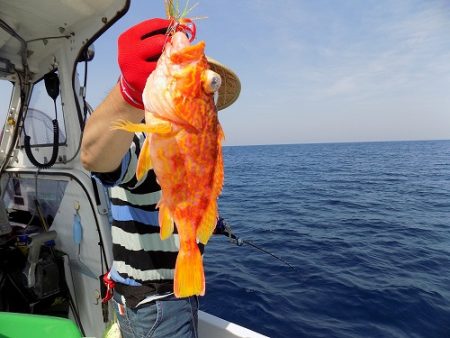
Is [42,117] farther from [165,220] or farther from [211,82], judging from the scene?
[211,82]

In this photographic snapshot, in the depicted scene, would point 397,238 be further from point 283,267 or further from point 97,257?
point 97,257

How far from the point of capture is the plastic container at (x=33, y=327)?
2113mm

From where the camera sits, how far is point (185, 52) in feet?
3.93

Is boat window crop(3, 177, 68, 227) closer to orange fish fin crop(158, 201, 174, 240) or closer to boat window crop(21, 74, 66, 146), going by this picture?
boat window crop(21, 74, 66, 146)

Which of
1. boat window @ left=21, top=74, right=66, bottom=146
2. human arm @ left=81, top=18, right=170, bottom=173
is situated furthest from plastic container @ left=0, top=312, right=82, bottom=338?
boat window @ left=21, top=74, right=66, bottom=146

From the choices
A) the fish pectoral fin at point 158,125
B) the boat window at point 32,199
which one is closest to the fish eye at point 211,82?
the fish pectoral fin at point 158,125

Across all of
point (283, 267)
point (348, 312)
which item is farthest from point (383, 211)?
point (348, 312)

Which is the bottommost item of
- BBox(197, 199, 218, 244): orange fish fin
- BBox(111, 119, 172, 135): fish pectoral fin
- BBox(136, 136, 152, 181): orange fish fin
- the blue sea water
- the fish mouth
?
the blue sea water

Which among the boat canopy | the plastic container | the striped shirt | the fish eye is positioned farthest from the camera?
the boat canopy

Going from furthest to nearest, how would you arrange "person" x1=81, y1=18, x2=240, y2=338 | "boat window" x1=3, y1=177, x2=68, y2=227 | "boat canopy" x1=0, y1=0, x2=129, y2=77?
"boat window" x1=3, y1=177, x2=68, y2=227
"boat canopy" x1=0, y1=0, x2=129, y2=77
"person" x1=81, y1=18, x2=240, y2=338

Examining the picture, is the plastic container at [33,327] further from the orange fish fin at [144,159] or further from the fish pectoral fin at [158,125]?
the fish pectoral fin at [158,125]

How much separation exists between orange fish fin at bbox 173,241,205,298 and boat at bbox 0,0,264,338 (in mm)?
1987

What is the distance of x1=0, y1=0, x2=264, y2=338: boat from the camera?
320cm

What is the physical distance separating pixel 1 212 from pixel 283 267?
6.59m
